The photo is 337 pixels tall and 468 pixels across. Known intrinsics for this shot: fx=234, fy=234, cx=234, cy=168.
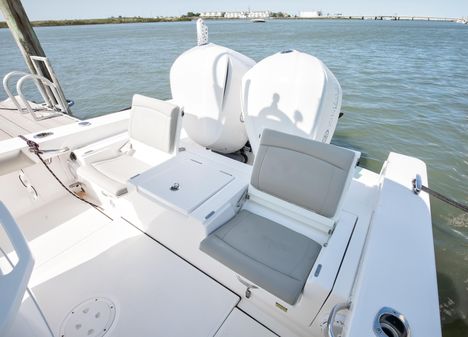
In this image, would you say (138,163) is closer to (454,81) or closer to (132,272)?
(132,272)

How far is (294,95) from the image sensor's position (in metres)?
1.56

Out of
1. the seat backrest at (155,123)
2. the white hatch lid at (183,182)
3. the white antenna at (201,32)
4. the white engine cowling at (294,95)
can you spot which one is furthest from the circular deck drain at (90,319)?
the white antenna at (201,32)

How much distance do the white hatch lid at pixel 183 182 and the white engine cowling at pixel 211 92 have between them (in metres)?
0.33

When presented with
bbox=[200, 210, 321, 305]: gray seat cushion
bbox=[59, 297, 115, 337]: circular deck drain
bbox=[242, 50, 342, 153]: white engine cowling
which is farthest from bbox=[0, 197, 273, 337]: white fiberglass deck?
bbox=[242, 50, 342, 153]: white engine cowling

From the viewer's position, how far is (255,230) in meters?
1.31

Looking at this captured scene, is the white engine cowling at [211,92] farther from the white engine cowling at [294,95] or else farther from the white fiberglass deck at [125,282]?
the white fiberglass deck at [125,282]

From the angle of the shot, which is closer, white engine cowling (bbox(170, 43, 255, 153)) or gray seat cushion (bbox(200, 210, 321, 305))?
gray seat cushion (bbox(200, 210, 321, 305))

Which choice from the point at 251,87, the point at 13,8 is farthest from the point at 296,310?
the point at 13,8

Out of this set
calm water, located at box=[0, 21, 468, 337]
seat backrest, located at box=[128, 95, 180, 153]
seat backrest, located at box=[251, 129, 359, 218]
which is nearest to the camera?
seat backrest, located at box=[251, 129, 359, 218]

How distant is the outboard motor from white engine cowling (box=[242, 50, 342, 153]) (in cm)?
16

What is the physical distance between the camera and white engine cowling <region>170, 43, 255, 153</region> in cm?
182

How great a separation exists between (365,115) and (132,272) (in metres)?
5.40

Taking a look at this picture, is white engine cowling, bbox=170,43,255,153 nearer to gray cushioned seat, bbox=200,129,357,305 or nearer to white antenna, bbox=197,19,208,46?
white antenna, bbox=197,19,208,46

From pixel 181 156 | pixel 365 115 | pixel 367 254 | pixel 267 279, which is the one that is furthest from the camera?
pixel 365 115
